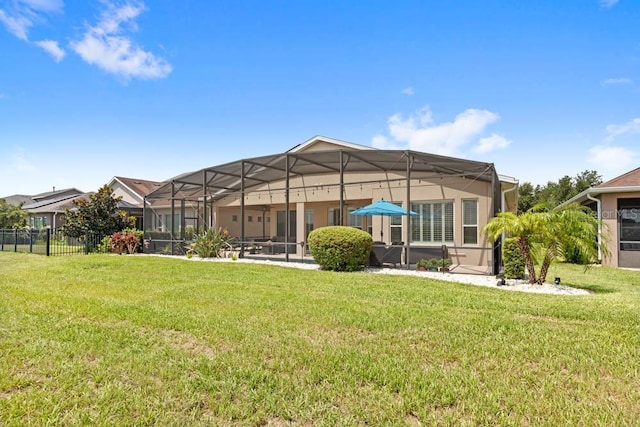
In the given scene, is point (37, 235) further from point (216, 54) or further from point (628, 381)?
point (628, 381)

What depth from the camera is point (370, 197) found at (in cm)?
1636

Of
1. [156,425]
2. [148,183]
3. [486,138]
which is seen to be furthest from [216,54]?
[148,183]

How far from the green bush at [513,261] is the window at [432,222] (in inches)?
184

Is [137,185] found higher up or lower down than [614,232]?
higher up

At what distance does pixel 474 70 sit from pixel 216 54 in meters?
8.95

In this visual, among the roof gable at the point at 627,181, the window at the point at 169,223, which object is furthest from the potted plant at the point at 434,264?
the window at the point at 169,223

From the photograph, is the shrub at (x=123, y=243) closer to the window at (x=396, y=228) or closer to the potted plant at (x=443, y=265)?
the window at (x=396, y=228)

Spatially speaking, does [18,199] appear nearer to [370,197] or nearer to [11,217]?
[11,217]

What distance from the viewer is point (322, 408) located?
292 cm

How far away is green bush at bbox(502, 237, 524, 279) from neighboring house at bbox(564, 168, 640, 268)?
671 centimetres

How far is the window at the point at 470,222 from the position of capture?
13945 millimetres

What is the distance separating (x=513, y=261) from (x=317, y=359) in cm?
776

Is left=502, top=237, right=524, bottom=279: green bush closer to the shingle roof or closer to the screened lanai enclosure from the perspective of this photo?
the screened lanai enclosure

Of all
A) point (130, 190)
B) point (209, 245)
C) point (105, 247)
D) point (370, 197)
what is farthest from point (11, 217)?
point (370, 197)
